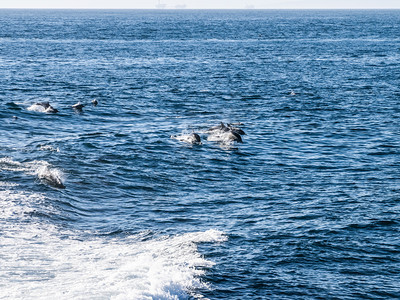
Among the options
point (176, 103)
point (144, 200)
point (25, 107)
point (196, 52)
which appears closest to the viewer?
point (144, 200)

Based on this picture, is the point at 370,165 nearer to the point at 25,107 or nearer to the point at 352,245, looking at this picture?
the point at 352,245

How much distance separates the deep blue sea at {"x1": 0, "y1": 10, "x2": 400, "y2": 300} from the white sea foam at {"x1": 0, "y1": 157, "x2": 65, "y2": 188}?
0.13 m

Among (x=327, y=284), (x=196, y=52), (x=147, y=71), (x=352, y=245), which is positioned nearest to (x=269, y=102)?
(x=147, y=71)

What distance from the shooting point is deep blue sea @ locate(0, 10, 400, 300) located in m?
18.3

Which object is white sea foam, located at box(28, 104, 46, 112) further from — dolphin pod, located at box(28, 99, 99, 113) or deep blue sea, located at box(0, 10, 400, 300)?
deep blue sea, located at box(0, 10, 400, 300)

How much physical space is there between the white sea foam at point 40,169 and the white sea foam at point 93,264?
4.05 metres

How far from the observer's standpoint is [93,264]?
19.0 metres

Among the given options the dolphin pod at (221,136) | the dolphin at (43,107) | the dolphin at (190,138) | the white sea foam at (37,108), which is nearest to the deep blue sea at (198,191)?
the white sea foam at (37,108)

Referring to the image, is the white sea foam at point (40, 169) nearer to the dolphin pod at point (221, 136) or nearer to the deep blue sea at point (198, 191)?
the deep blue sea at point (198, 191)

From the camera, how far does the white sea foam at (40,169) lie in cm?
2723

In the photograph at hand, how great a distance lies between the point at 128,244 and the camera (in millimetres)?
20906

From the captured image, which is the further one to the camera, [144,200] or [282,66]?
[282,66]

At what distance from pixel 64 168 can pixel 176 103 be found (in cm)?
2038

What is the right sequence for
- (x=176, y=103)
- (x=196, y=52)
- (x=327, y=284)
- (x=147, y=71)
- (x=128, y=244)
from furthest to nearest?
(x=196, y=52)
(x=147, y=71)
(x=176, y=103)
(x=128, y=244)
(x=327, y=284)
